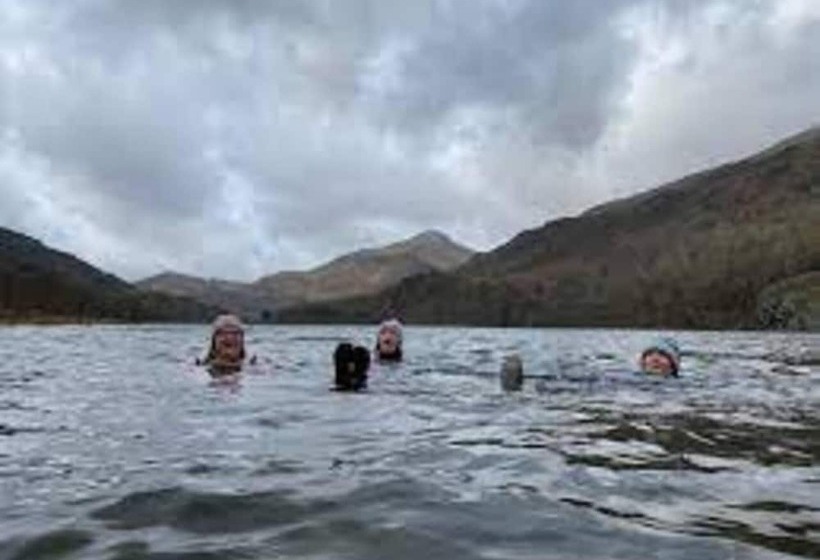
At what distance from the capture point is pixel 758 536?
1319cm

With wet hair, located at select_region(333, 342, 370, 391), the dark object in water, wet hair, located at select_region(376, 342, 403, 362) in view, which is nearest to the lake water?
wet hair, located at select_region(333, 342, 370, 391)

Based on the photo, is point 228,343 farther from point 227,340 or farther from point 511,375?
point 511,375

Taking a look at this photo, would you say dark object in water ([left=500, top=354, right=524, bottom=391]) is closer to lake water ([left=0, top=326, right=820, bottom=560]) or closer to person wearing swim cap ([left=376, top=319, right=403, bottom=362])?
lake water ([left=0, top=326, right=820, bottom=560])

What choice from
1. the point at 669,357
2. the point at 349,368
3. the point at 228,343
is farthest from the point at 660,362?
the point at 228,343

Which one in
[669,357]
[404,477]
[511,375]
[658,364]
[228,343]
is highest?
[228,343]

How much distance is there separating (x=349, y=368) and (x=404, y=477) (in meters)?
20.4

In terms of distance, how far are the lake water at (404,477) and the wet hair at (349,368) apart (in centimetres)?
291

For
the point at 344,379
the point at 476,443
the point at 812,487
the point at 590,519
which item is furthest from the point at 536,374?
Answer: the point at 590,519

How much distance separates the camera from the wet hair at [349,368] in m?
37.4

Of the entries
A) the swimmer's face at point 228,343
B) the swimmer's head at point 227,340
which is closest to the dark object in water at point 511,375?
the swimmer's head at point 227,340

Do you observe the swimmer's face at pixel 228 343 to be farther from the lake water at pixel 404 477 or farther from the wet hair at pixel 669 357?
the wet hair at pixel 669 357

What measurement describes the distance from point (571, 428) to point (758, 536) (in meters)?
12.0

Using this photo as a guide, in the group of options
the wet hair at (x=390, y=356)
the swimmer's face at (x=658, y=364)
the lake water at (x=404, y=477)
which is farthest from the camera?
the wet hair at (x=390, y=356)

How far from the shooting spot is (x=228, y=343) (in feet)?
152
